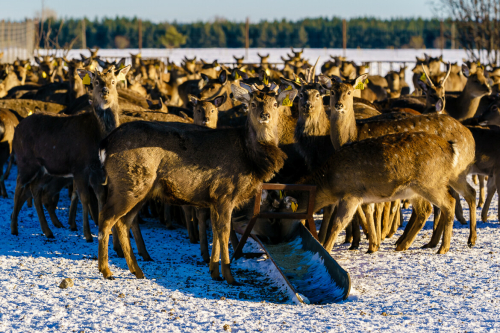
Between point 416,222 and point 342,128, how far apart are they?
5.38 feet

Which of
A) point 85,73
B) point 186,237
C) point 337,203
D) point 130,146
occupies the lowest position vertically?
point 186,237

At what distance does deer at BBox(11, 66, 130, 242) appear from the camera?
8.80m

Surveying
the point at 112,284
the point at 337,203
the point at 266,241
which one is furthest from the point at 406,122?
the point at 112,284

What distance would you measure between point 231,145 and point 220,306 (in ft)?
6.72

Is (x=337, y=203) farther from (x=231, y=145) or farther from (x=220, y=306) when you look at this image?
(x=220, y=306)

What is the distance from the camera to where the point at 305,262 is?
24.7ft

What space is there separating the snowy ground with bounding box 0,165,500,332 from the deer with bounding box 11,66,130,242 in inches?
31.9

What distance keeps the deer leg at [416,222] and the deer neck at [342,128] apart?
126 cm

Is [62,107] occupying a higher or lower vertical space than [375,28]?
lower

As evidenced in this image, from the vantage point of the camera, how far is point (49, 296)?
629 centimetres

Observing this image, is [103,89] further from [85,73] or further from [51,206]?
[51,206]

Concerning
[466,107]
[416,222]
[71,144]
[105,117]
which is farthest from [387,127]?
[466,107]

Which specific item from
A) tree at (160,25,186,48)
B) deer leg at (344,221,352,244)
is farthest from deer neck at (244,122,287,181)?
tree at (160,25,186,48)

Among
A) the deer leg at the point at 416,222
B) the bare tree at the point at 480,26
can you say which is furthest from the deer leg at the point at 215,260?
the bare tree at the point at 480,26
